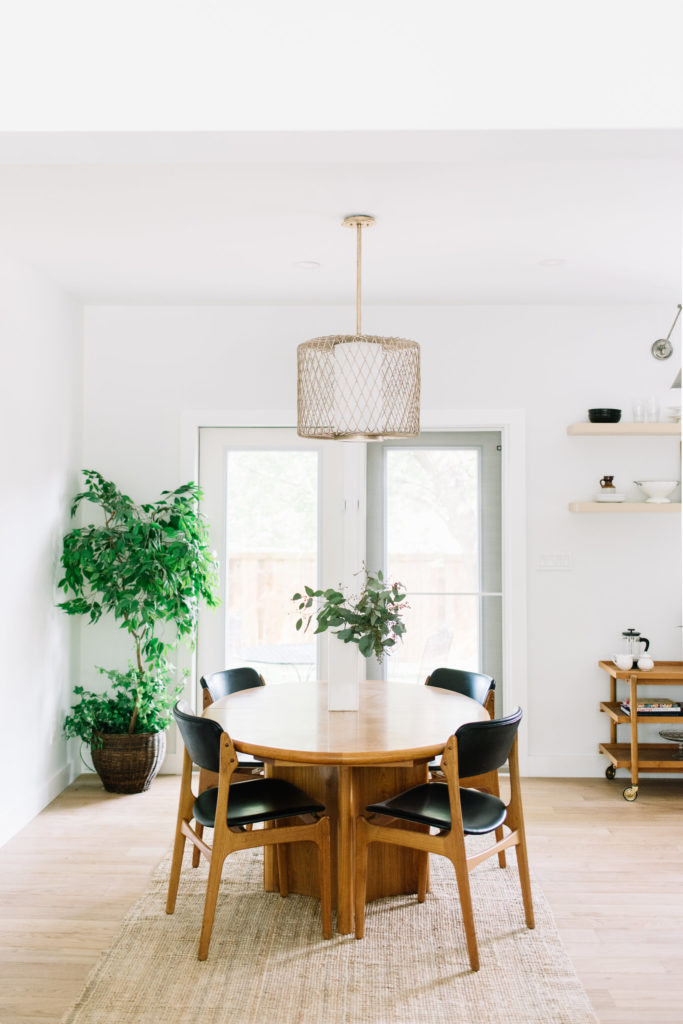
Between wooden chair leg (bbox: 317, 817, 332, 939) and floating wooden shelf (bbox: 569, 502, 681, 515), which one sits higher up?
floating wooden shelf (bbox: 569, 502, 681, 515)

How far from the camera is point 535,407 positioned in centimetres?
468

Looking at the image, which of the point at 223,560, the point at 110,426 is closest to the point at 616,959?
the point at 223,560

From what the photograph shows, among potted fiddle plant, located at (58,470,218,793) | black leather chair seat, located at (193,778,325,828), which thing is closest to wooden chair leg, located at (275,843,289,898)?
black leather chair seat, located at (193,778,325,828)

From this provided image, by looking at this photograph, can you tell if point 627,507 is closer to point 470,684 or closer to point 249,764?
point 470,684

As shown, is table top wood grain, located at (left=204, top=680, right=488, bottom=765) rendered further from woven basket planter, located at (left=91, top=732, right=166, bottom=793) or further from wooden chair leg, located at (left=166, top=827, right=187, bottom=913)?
woven basket planter, located at (left=91, top=732, right=166, bottom=793)

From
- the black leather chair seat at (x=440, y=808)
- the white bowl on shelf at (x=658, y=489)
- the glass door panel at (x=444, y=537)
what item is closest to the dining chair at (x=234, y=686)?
the black leather chair seat at (x=440, y=808)

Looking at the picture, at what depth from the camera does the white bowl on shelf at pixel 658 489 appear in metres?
4.43

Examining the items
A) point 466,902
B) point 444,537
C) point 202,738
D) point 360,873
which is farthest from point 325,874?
point 444,537

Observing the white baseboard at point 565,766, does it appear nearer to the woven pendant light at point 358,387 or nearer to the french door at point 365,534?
the french door at point 365,534

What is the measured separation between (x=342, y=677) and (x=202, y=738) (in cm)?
67

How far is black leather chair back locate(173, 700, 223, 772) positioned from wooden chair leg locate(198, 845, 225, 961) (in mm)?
268

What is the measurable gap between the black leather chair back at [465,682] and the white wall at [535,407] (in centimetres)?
102

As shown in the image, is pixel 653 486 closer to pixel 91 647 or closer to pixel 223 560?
pixel 223 560

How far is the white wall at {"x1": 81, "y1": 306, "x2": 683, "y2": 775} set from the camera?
464 centimetres
